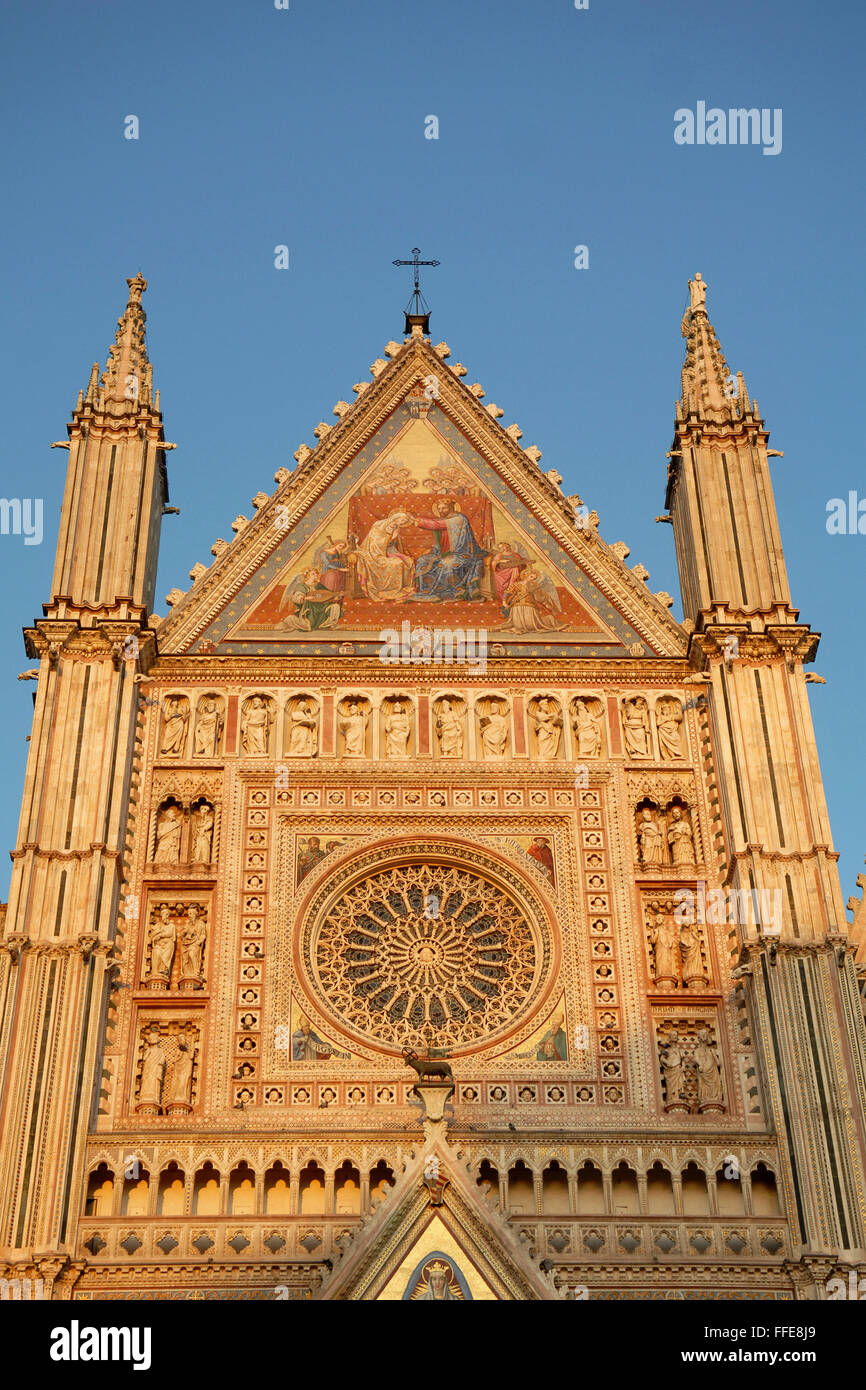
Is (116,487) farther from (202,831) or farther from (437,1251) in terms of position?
(437,1251)

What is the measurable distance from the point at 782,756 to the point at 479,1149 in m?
6.03

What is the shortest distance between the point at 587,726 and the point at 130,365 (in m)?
8.07

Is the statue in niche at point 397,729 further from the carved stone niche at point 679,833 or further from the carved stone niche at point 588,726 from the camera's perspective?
the carved stone niche at point 679,833

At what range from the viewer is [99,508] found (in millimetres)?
25141

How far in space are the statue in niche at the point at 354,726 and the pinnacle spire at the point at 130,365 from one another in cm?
531

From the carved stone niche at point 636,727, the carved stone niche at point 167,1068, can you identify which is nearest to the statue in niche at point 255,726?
the carved stone niche at point 167,1068

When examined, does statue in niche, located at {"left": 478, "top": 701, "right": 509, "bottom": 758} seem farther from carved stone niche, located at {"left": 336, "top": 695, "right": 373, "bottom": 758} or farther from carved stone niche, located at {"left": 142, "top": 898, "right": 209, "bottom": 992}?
carved stone niche, located at {"left": 142, "top": 898, "right": 209, "bottom": 992}

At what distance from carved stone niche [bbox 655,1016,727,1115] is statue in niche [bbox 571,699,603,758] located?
142 inches

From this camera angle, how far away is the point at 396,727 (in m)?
23.8

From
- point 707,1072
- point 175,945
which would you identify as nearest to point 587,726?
point 707,1072

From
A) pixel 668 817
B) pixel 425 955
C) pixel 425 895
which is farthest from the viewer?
pixel 668 817

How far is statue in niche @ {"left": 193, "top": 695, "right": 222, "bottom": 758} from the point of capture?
77.4ft
